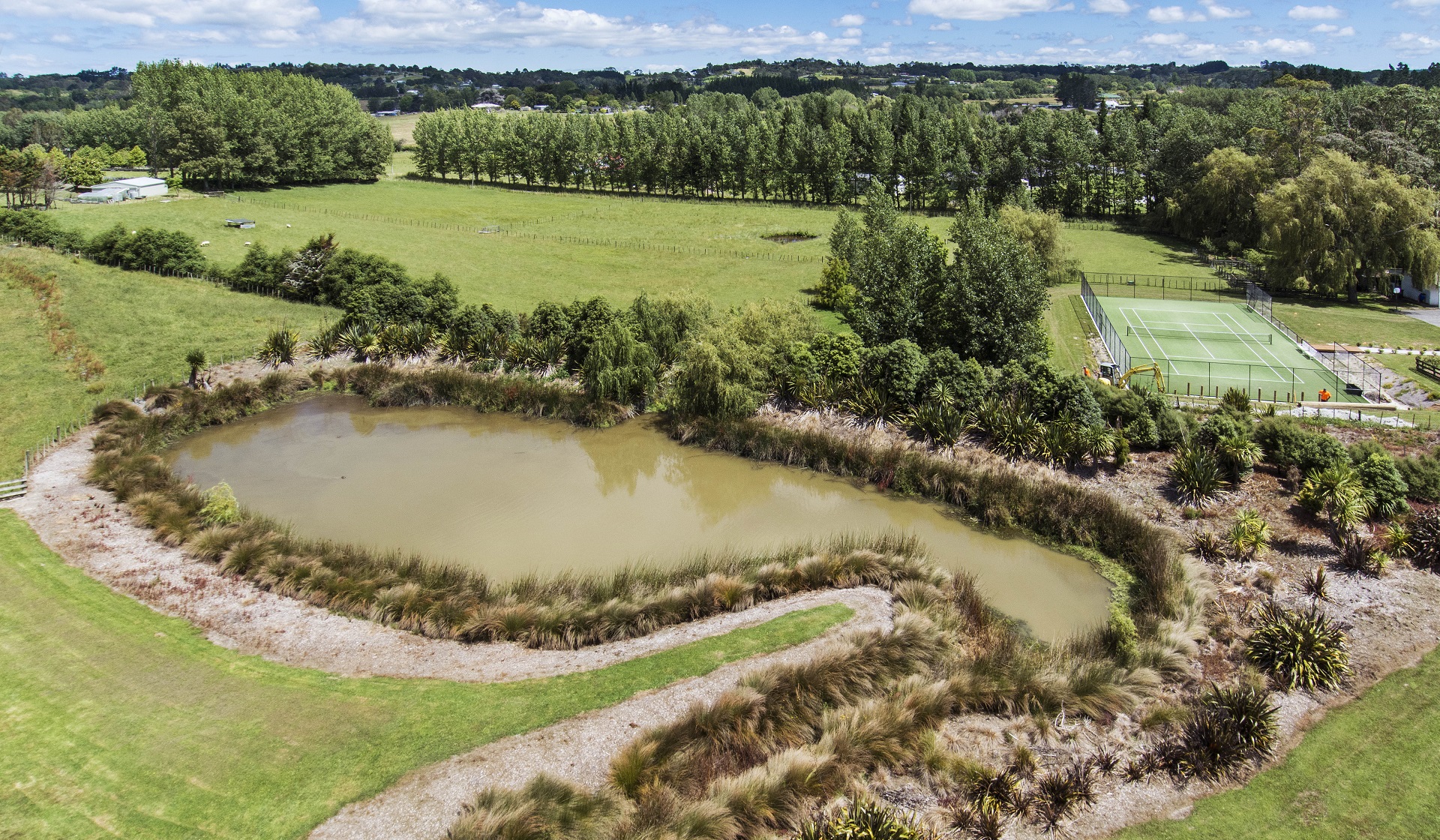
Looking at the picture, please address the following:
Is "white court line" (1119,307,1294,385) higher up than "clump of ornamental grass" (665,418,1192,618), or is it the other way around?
"white court line" (1119,307,1294,385)

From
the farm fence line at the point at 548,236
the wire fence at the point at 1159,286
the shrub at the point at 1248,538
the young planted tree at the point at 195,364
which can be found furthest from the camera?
the farm fence line at the point at 548,236

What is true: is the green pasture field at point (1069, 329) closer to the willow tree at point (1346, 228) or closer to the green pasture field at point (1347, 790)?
the willow tree at point (1346, 228)

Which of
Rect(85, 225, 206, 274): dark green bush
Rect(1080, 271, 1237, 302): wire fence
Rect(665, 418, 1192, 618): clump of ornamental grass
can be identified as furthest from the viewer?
Rect(1080, 271, 1237, 302): wire fence

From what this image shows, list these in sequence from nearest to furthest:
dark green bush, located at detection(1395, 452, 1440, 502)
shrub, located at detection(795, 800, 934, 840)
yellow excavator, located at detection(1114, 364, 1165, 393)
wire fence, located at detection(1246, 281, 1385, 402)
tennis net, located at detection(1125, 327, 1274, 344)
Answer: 1. shrub, located at detection(795, 800, 934, 840)
2. dark green bush, located at detection(1395, 452, 1440, 502)
3. yellow excavator, located at detection(1114, 364, 1165, 393)
4. wire fence, located at detection(1246, 281, 1385, 402)
5. tennis net, located at detection(1125, 327, 1274, 344)

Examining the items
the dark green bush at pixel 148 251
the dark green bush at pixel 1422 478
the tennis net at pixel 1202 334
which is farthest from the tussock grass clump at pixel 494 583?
the dark green bush at pixel 148 251

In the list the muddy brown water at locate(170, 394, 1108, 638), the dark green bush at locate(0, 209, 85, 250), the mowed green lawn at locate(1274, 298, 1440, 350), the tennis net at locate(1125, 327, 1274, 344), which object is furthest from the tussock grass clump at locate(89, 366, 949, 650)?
the dark green bush at locate(0, 209, 85, 250)

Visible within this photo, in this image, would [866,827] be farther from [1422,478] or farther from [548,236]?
[548,236]

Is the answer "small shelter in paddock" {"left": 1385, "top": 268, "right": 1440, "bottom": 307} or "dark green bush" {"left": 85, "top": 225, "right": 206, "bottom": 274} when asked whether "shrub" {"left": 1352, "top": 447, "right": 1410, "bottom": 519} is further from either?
"dark green bush" {"left": 85, "top": 225, "right": 206, "bottom": 274}
